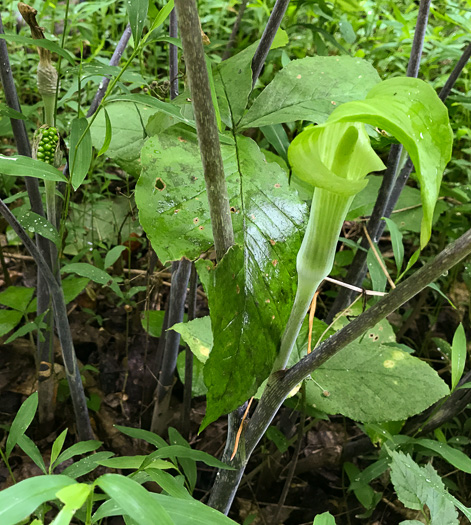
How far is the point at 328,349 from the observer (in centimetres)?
47

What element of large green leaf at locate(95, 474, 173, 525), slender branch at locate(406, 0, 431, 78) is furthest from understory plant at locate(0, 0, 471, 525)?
slender branch at locate(406, 0, 431, 78)

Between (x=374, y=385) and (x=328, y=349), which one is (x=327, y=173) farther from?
(x=374, y=385)

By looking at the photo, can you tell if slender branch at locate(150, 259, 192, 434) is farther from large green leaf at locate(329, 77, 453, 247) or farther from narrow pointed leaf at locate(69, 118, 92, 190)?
large green leaf at locate(329, 77, 453, 247)

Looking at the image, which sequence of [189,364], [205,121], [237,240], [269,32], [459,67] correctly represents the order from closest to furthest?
1. [205,121]
2. [237,240]
3. [269,32]
4. [459,67]
5. [189,364]

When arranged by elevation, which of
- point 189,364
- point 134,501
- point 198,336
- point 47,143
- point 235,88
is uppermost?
→ point 235,88

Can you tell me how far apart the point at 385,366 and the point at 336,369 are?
0.09 m

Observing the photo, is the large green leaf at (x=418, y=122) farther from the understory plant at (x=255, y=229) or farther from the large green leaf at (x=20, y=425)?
the large green leaf at (x=20, y=425)

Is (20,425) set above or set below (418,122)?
below

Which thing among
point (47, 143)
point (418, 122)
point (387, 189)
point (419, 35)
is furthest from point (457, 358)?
point (47, 143)

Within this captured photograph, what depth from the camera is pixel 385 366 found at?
2.70ft

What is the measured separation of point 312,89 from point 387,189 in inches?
12.8

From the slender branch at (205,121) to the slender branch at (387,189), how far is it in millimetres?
515

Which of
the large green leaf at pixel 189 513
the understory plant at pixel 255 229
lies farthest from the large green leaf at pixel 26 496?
the large green leaf at pixel 189 513

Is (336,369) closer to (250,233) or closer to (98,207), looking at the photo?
(250,233)
